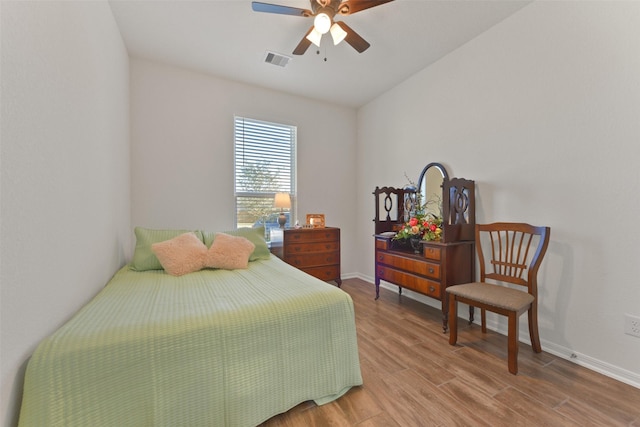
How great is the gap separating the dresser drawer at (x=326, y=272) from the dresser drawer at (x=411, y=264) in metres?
0.63

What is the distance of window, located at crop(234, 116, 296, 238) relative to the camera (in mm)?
3395

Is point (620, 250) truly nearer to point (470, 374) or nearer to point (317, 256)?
point (470, 374)

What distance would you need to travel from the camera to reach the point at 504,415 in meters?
1.36

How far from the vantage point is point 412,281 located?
2633mm

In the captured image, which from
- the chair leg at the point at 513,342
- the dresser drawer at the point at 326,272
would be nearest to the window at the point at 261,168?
the dresser drawer at the point at 326,272

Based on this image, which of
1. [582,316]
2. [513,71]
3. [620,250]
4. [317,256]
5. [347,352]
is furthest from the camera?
[317,256]

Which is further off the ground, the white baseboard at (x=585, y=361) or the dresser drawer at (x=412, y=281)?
the dresser drawer at (x=412, y=281)

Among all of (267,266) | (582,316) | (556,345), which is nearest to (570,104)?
(582,316)

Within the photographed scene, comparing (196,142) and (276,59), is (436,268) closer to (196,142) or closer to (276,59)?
(276,59)

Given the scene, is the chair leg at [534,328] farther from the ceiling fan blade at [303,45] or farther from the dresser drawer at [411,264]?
the ceiling fan blade at [303,45]

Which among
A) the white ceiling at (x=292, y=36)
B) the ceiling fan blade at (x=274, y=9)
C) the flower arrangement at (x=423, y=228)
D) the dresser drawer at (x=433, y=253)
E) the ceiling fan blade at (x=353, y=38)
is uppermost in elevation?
the white ceiling at (x=292, y=36)

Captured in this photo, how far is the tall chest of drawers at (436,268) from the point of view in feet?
7.63

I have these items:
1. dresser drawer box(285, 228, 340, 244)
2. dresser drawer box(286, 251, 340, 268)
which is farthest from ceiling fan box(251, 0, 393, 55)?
dresser drawer box(286, 251, 340, 268)

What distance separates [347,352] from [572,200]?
1988 mm
